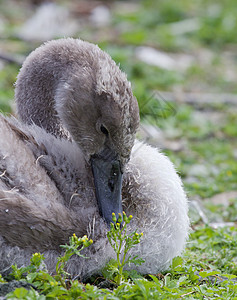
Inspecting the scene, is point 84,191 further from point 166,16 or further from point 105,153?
point 166,16

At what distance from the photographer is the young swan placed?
3.65m

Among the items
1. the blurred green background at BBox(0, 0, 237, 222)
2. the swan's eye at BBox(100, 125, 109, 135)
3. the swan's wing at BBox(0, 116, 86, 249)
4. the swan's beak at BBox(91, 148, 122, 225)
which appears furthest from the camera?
the blurred green background at BBox(0, 0, 237, 222)

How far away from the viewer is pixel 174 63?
1158cm

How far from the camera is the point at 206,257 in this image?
4699 millimetres

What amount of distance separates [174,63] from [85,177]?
25.5 feet

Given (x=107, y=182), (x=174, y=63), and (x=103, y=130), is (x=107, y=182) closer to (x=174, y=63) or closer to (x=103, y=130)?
(x=103, y=130)

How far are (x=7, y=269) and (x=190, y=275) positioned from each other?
48.4 inches

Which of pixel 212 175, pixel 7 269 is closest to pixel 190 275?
pixel 7 269

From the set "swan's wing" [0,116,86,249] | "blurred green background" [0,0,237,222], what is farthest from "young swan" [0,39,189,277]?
"blurred green background" [0,0,237,222]

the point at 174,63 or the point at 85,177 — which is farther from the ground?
the point at 85,177

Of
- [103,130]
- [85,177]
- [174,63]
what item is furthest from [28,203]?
[174,63]

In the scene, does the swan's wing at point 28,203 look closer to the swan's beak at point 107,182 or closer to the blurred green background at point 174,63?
the swan's beak at point 107,182

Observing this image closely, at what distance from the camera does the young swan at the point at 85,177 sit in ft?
12.0

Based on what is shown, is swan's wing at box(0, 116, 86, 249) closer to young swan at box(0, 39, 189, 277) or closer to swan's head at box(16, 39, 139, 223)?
young swan at box(0, 39, 189, 277)
